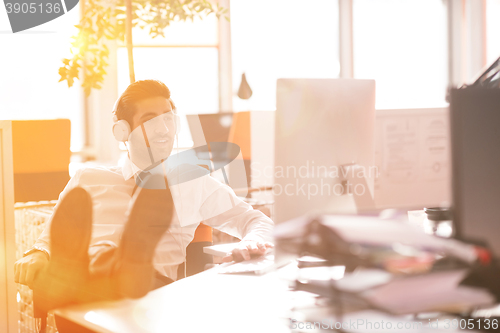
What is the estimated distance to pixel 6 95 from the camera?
401 centimetres

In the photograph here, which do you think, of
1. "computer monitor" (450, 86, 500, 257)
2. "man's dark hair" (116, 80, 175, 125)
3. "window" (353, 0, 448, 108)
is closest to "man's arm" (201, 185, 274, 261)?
"man's dark hair" (116, 80, 175, 125)

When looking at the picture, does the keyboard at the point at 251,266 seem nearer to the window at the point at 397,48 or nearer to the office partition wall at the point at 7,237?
the office partition wall at the point at 7,237

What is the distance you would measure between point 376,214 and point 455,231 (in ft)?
0.37

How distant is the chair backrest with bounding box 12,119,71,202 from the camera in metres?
2.47

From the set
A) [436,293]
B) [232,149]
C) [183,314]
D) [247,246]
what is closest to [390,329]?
[436,293]

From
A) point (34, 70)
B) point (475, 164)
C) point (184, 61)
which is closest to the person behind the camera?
point (475, 164)

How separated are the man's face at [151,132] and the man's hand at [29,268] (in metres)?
0.45

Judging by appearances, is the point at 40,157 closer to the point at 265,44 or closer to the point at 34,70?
the point at 34,70

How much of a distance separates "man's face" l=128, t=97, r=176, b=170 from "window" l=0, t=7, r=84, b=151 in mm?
2697

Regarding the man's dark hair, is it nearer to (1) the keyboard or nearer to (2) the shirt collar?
(2) the shirt collar

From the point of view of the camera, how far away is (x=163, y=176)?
1.51 metres

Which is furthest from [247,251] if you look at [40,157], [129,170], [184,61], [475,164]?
[184,61]

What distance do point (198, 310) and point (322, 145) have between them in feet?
1.60

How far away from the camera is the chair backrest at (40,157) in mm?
2469
